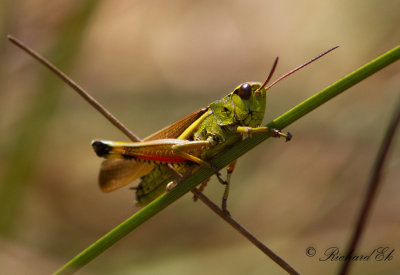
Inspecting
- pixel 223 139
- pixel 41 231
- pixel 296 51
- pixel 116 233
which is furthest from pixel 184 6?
pixel 116 233

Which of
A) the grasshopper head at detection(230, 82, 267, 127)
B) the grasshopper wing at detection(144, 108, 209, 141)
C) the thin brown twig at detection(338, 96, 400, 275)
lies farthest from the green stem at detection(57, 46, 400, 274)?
the grasshopper wing at detection(144, 108, 209, 141)

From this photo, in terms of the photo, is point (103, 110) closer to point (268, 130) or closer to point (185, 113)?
point (268, 130)

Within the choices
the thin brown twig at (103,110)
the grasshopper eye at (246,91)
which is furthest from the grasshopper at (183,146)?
the thin brown twig at (103,110)

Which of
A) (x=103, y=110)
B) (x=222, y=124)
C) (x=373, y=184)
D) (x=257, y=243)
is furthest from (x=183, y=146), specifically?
(x=373, y=184)

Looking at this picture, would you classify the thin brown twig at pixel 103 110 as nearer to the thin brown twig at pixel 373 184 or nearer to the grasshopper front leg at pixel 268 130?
the thin brown twig at pixel 373 184

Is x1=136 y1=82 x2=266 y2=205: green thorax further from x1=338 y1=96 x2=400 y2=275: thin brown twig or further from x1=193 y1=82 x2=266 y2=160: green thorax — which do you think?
x1=338 y1=96 x2=400 y2=275: thin brown twig
